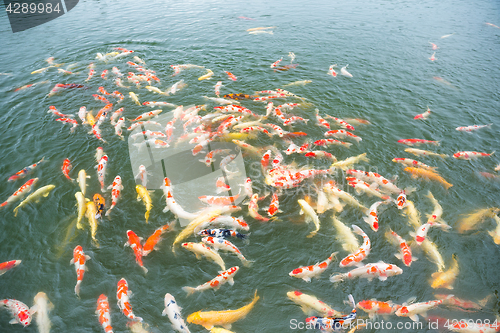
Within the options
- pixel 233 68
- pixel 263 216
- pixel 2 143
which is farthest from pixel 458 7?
pixel 2 143

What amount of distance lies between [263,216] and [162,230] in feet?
8.61

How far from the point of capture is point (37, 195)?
7.61m

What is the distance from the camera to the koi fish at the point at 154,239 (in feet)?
20.4

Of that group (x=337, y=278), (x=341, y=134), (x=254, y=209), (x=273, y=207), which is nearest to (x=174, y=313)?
(x=254, y=209)

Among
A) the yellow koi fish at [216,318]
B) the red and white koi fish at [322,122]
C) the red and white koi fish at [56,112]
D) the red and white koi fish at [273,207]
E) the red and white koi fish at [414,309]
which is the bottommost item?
the red and white koi fish at [414,309]

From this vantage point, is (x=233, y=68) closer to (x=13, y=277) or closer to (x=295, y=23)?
(x=295, y=23)

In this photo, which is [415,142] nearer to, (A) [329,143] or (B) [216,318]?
(A) [329,143]

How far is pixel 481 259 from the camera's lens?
Answer: 20.5 feet

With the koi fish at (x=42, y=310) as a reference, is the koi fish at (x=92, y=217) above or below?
above

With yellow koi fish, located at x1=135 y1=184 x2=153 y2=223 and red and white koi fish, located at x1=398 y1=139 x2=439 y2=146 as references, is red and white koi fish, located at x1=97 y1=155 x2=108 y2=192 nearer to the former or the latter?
yellow koi fish, located at x1=135 y1=184 x2=153 y2=223

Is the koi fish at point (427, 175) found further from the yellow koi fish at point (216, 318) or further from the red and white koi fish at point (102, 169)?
the red and white koi fish at point (102, 169)

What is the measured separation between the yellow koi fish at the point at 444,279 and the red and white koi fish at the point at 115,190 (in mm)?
8066

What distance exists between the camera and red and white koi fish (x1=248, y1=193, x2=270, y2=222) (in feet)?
22.9

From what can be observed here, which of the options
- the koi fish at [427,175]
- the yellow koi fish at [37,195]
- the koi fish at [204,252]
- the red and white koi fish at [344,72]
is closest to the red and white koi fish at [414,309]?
the koi fish at [204,252]
